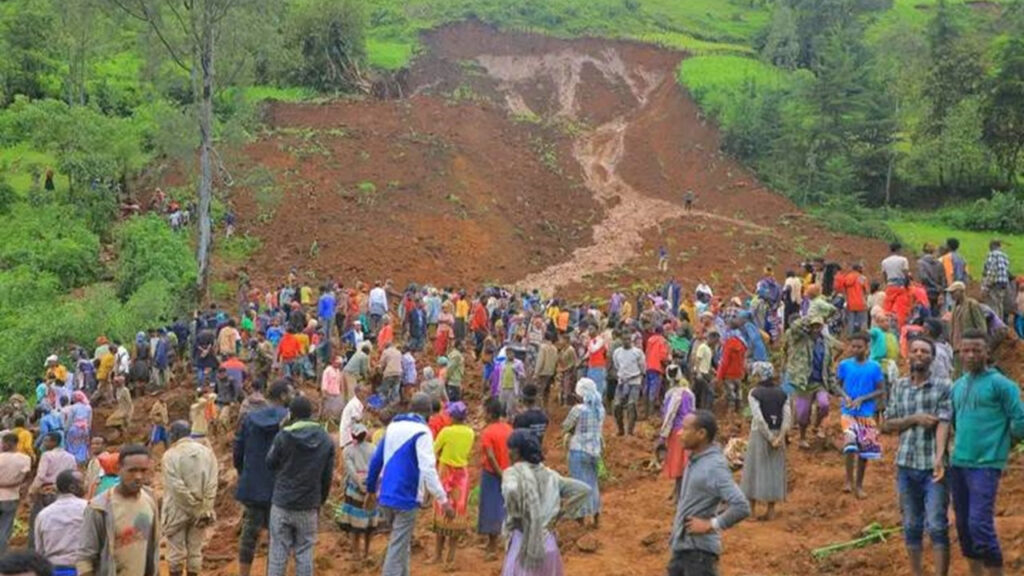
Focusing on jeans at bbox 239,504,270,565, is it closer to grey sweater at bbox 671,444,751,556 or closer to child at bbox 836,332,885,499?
grey sweater at bbox 671,444,751,556

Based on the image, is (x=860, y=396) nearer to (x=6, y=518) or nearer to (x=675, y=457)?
(x=675, y=457)

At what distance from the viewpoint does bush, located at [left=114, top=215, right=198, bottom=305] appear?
25750mm

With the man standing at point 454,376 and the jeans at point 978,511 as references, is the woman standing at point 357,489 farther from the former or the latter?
the man standing at point 454,376

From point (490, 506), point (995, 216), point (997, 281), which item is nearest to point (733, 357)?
point (997, 281)

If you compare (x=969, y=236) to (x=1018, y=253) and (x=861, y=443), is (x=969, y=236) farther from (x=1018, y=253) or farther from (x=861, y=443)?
(x=861, y=443)

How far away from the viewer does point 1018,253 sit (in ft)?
108

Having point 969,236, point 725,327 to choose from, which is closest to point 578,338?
point 725,327

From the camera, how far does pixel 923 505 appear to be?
23.2 feet

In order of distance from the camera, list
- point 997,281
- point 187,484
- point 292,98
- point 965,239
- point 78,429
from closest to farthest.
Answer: point 187,484 < point 78,429 < point 997,281 < point 965,239 < point 292,98

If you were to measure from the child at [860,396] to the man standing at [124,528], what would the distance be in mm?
6126

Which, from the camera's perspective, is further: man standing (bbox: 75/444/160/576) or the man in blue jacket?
the man in blue jacket

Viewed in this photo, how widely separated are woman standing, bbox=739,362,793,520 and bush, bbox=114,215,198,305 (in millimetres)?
18291

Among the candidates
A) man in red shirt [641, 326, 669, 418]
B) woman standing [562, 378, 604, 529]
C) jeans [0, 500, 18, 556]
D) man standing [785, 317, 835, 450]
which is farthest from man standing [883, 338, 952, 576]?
jeans [0, 500, 18, 556]

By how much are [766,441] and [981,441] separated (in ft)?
10.5
